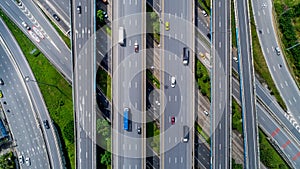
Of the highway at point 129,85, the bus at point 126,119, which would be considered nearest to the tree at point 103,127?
the highway at point 129,85

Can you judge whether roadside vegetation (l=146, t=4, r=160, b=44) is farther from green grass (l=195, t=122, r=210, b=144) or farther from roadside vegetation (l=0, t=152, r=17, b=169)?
roadside vegetation (l=0, t=152, r=17, b=169)

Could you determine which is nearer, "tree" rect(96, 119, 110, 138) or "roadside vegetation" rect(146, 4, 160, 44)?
"tree" rect(96, 119, 110, 138)

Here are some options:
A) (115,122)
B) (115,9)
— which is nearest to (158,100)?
(115,122)

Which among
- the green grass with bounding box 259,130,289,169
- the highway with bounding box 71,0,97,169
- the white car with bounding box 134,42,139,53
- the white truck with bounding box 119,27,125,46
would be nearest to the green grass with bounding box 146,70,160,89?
the white car with bounding box 134,42,139,53

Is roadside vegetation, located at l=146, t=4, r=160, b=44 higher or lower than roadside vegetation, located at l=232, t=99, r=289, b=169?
higher

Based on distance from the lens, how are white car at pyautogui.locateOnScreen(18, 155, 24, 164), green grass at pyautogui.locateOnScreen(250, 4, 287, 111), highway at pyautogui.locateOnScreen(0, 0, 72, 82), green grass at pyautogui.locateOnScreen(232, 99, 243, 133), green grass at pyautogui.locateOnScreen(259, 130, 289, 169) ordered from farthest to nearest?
white car at pyautogui.locateOnScreen(18, 155, 24, 164) → highway at pyautogui.locateOnScreen(0, 0, 72, 82) → green grass at pyautogui.locateOnScreen(250, 4, 287, 111) → green grass at pyautogui.locateOnScreen(232, 99, 243, 133) → green grass at pyautogui.locateOnScreen(259, 130, 289, 169)

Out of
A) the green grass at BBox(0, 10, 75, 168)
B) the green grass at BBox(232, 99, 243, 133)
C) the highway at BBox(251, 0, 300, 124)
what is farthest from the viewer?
the green grass at BBox(0, 10, 75, 168)

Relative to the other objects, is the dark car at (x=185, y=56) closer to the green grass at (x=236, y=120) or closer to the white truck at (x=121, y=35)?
the white truck at (x=121, y=35)
